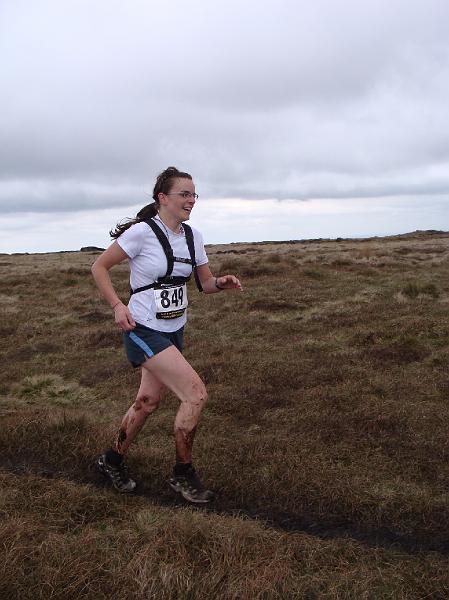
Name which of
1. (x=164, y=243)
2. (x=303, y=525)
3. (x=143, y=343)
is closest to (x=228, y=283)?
(x=164, y=243)

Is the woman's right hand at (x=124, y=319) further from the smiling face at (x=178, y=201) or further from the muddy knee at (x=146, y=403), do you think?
the smiling face at (x=178, y=201)

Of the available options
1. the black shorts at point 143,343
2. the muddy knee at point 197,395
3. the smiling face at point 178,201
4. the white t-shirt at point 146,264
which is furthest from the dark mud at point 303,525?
the smiling face at point 178,201

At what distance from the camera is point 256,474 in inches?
192

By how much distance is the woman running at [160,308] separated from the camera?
4230 mm

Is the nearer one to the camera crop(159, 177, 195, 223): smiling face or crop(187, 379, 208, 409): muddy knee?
crop(187, 379, 208, 409): muddy knee

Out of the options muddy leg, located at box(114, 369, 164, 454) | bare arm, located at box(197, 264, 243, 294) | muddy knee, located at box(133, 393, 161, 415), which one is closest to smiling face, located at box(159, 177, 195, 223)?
bare arm, located at box(197, 264, 243, 294)

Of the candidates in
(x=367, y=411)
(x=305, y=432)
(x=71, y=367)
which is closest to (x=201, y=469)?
(x=305, y=432)

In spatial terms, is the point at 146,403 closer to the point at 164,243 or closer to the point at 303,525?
the point at 164,243

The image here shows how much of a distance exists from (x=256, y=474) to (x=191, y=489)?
2.65ft

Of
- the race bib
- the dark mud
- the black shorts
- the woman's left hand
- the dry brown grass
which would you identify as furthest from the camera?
the woman's left hand

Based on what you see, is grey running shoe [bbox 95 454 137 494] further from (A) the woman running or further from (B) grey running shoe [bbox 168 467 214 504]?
(B) grey running shoe [bbox 168 467 214 504]

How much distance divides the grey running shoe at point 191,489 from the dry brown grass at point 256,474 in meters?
0.13

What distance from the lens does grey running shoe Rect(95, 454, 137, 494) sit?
14.7 ft

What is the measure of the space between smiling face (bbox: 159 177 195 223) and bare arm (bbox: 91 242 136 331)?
530mm
